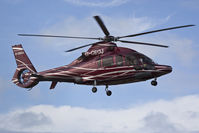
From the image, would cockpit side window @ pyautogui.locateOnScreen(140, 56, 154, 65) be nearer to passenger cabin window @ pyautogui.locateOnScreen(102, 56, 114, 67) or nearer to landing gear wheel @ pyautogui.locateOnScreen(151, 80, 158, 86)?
landing gear wheel @ pyautogui.locateOnScreen(151, 80, 158, 86)

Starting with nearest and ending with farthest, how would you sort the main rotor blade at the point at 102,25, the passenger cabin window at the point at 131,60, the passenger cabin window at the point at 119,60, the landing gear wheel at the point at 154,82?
1. the main rotor blade at the point at 102,25
2. the landing gear wheel at the point at 154,82
3. the passenger cabin window at the point at 131,60
4. the passenger cabin window at the point at 119,60

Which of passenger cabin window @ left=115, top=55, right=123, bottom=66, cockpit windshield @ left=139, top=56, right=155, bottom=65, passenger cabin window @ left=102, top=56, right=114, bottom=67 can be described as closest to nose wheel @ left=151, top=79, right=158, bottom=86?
cockpit windshield @ left=139, top=56, right=155, bottom=65

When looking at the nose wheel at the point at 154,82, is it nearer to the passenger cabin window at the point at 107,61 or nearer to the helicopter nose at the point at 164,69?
the helicopter nose at the point at 164,69

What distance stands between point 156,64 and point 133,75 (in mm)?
2929

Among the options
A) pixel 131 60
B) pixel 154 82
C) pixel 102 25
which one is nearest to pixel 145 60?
pixel 131 60

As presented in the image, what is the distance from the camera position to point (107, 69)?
35500mm

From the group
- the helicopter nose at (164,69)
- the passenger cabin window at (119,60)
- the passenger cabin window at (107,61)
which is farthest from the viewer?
the passenger cabin window at (107,61)

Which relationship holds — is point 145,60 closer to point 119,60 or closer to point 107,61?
point 119,60

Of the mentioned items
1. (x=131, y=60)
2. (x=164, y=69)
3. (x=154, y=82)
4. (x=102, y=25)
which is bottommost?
(x=154, y=82)

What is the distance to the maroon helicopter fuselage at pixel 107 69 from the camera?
1359 inches

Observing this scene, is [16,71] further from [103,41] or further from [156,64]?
[156,64]

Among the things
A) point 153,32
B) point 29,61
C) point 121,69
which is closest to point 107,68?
point 121,69

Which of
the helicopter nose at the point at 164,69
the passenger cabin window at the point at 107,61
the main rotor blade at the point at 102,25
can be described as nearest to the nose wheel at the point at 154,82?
the helicopter nose at the point at 164,69

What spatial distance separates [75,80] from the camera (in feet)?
122
